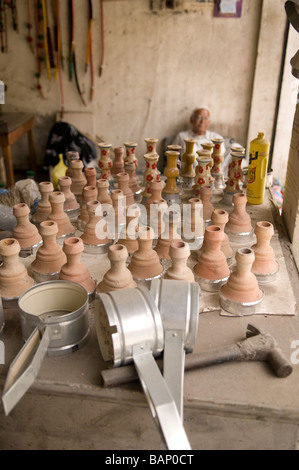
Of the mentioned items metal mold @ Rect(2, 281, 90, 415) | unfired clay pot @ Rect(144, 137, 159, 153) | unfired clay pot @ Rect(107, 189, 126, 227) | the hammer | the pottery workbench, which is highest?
unfired clay pot @ Rect(144, 137, 159, 153)

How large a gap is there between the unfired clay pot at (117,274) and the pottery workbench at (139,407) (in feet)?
0.60

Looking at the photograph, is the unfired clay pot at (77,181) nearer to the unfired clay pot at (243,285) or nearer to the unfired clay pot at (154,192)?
the unfired clay pot at (154,192)

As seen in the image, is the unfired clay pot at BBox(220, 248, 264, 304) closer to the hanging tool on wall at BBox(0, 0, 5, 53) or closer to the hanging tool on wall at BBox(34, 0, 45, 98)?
the hanging tool on wall at BBox(34, 0, 45, 98)

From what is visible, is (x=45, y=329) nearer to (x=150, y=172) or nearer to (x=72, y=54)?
(x=150, y=172)

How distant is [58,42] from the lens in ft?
17.9

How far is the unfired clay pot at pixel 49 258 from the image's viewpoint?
5.88ft

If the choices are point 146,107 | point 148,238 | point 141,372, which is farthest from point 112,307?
point 146,107

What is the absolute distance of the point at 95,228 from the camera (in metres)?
2.06

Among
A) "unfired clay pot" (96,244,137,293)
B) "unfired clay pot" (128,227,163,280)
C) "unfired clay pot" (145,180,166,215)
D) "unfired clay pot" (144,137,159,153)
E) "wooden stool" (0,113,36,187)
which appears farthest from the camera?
"wooden stool" (0,113,36,187)

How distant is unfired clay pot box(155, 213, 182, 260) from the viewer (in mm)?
1913

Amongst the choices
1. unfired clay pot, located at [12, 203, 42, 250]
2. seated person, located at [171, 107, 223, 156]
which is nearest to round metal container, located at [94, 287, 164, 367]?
unfired clay pot, located at [12, 203, 42, 250]

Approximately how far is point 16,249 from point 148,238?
1.68 ft

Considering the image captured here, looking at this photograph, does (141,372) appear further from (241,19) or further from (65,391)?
(241,19)

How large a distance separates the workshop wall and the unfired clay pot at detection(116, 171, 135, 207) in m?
3.50
